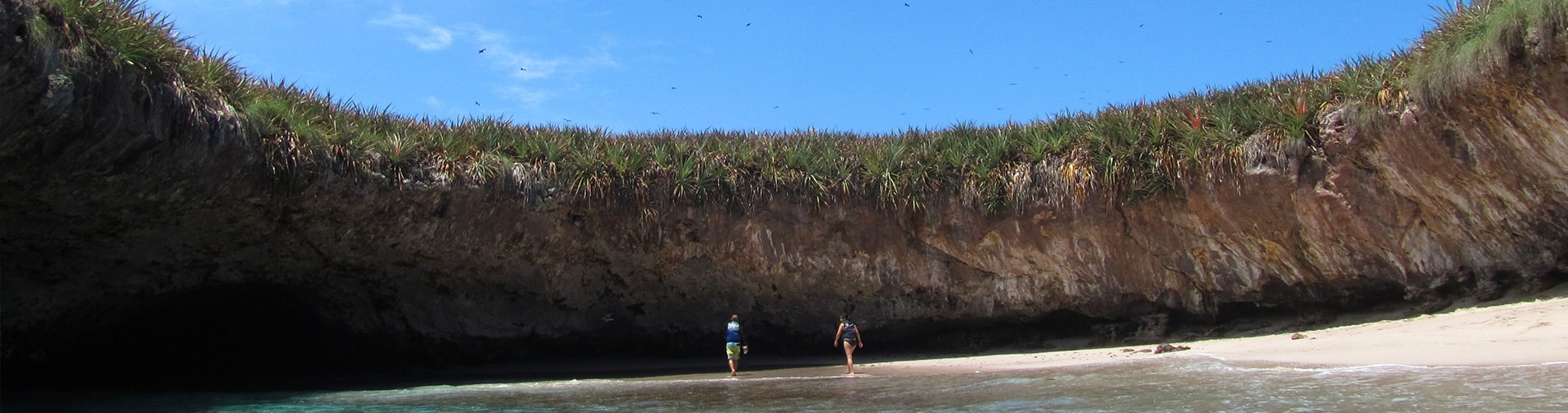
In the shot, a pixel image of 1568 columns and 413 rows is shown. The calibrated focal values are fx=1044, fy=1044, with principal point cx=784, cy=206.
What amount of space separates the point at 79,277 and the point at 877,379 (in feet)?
26.8

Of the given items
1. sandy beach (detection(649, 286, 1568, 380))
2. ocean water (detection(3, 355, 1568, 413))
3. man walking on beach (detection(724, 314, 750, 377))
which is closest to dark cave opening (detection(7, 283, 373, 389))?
ocean water (detection(3, 355, 1568, 413))

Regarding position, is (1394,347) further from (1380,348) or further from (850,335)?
(850,335)

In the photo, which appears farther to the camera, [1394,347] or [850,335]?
[850,335]

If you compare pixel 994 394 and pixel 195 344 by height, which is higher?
pixel 195 344

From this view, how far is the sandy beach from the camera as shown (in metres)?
8.27

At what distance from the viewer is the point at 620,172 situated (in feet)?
41.1

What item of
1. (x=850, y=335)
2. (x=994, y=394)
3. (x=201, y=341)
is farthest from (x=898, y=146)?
(x=201, y=341)

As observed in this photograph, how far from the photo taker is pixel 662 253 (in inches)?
514

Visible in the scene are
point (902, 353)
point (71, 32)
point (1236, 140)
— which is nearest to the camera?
point (71, 32)

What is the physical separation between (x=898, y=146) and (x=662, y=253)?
327 cm

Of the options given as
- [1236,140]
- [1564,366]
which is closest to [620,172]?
[1236,140]

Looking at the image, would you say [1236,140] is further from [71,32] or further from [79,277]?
[79,277]

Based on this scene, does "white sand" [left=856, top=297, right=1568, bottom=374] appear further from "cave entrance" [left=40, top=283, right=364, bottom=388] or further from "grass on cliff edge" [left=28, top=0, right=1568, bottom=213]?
"cave entrance" [left=40, top=283, right=364, bottom=388]

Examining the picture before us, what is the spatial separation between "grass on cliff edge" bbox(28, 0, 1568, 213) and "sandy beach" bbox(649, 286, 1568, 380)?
1.88 metres
